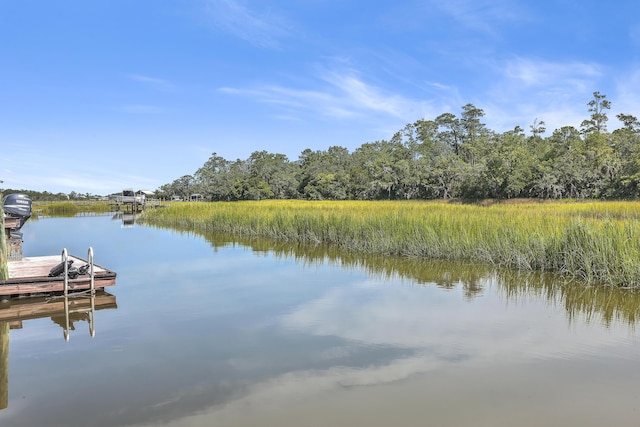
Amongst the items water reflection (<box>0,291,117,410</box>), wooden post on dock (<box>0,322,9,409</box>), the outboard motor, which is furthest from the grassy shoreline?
wooden post on dock (<box>0,322,9,409</box>)

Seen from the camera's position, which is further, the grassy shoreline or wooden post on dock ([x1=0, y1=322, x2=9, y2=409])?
the grassy shoreline

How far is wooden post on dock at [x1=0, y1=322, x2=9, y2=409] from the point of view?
16.1 feet

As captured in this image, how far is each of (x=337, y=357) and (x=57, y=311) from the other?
5.55 metres

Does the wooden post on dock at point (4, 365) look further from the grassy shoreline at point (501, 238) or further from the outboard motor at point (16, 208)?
the grassy shoreline at point (501, 238)

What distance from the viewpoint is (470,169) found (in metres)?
45.4

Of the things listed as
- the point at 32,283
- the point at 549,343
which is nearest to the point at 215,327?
the point at 32,283

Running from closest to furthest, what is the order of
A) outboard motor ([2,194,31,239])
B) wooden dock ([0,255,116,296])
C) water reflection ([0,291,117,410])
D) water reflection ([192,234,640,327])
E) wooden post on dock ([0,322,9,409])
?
wooden post on dock ([0,322,9,409]) < water reflection ([0,291,117,410]) < water reflection ([192,234,640,327]) < wooden dock ([0,255,116,296]) < outboard motor ([2,194,31,239])

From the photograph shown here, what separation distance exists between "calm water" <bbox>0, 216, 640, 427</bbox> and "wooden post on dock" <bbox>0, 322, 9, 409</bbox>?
8 cm

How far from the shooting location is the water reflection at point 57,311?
7.38m

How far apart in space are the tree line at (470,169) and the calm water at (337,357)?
29.4 m

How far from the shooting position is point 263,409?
4.64 meters

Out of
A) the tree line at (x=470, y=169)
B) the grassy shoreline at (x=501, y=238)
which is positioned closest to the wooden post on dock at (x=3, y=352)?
the grassy shoreline at (x=501, y=238)

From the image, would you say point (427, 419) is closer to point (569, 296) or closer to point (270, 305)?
point (270, 305)

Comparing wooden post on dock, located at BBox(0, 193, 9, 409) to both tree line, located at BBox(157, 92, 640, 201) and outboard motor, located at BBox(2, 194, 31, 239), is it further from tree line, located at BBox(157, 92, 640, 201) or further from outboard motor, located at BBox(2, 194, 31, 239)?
tree line, located at BBox(157, 92, 640, 201)
